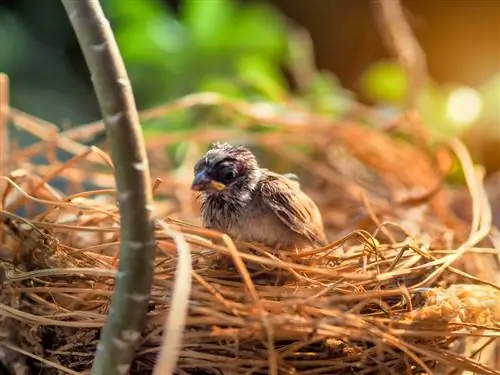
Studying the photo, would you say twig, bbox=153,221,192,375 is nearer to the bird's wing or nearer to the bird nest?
the bird nest

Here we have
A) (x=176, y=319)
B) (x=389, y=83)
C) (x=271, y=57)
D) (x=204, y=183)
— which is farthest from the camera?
(x=271, y=57)

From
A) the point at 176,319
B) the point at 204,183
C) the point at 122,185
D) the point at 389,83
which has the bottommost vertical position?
the point at 176,319

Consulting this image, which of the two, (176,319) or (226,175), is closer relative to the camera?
(176,319)

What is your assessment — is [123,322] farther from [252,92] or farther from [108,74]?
[252,92]

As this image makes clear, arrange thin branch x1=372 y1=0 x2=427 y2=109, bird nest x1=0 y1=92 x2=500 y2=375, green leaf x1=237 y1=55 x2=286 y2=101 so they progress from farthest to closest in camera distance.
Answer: green leaf x1=237 y1=55 x2=286 y2=101, thin branch x1=372 y1=0 x2=427 y2=109, bird nest x1=0 y1=92 x2=500 y2=375

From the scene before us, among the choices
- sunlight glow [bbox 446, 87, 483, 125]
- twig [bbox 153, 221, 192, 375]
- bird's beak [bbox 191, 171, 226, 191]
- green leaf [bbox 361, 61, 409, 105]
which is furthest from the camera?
green leaf [bbox 361, 61, 409, 105]

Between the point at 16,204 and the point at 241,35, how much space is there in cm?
136

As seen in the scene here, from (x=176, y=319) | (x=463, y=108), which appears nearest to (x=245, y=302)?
(x=176, y=319)

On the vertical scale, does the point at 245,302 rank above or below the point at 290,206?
below

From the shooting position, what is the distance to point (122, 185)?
0.63 meters

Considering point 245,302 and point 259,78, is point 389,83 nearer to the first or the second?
point 259,78

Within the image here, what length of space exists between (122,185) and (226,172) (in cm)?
28

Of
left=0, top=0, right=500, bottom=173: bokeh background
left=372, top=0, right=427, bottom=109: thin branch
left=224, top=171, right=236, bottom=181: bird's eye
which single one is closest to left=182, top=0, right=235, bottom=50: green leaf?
left=0, top=0, right=500, bottom=173: bokeh background

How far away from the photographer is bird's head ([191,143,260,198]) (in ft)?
2.87
